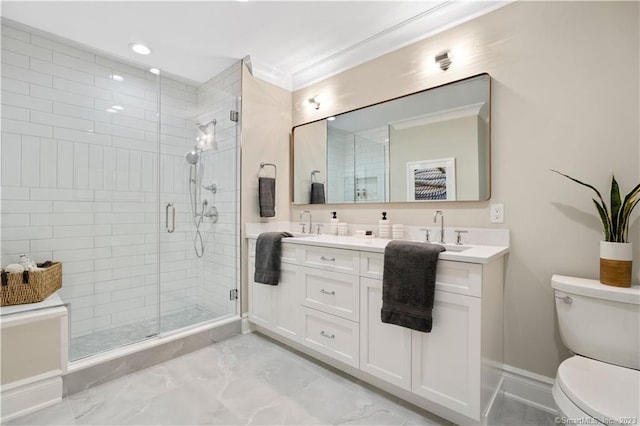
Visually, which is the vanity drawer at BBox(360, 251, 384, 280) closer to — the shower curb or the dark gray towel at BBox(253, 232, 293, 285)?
the dark gray towel at BBox(253, 232, 293, 285)

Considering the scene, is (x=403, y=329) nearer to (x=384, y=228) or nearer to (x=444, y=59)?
(x=384, y=228)

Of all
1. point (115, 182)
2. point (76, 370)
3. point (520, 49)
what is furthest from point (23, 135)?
point (520, 49)

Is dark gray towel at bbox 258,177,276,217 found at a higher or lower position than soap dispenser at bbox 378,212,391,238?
higher

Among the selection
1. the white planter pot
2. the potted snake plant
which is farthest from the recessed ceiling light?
the white planter pot

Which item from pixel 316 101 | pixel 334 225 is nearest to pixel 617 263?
pixel 334 225

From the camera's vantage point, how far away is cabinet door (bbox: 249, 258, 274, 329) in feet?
8.32

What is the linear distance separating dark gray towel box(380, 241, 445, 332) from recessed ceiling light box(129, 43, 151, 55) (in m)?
2.67

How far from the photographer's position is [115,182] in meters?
2.73

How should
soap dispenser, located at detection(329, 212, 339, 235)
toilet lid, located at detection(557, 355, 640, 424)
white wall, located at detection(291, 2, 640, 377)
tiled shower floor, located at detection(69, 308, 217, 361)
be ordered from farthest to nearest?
soap dispenser, located at detection(329, 212, 339, 235) → tiled shower floor, located at detection(69, 308, 217, 361) → white wall, located at detection(291, 2, 640, 377) → toilet lid, located at detection(557, 355, 640, 424)

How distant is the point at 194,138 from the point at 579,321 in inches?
125

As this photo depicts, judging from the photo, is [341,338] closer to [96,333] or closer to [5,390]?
[5,390]

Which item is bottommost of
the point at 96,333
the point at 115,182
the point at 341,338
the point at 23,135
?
the point at 96,333

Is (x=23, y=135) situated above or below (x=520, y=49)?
below

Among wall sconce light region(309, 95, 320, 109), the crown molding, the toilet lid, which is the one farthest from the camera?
wall sconce light region(309, 95, 320, 109)
